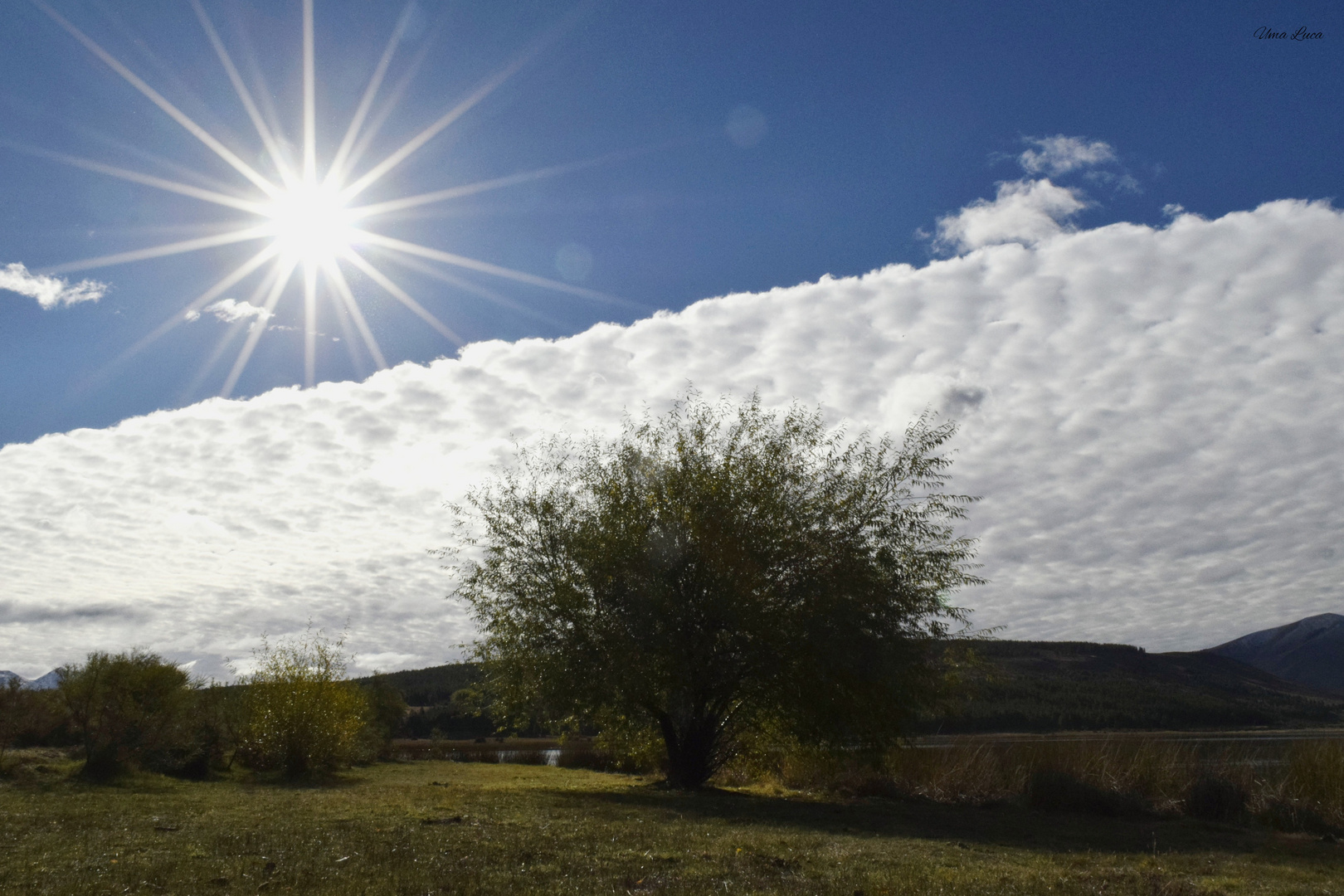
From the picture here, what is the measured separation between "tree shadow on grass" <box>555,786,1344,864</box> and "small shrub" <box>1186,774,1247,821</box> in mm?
921

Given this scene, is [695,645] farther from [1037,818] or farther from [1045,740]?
[1045,740]

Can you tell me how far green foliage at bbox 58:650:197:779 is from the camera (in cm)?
2581

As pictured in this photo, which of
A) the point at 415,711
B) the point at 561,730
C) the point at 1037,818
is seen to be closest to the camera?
the point at 1037,818

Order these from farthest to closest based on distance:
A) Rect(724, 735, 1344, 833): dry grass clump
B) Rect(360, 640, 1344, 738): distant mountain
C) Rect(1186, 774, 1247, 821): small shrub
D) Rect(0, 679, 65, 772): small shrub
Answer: Rect(360, 640, 1344, 738): distant mountain → Rect(0, 679, 65, 772): small shrub → Rect(1186, 774, 1247, 821): small shrub → Rect(724, 735, 1344, 833): dry grass clump

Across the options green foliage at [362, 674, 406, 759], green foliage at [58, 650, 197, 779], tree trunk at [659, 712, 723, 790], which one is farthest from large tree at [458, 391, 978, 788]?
green foliage at [362, 674, 406, 759]

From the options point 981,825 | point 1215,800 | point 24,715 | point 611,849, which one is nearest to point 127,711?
point 24,715

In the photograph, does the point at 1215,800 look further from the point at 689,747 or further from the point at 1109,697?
the point at 1109,697

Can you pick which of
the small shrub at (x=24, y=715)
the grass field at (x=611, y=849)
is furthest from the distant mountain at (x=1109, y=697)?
the small shrub at (x=24, y=715)

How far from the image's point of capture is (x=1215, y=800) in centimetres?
1831

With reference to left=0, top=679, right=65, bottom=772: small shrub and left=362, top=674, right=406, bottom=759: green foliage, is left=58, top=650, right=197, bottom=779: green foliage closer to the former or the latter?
left=0, top=679, right=65, bottom=772: small shrub

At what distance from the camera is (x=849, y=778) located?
74.0ft

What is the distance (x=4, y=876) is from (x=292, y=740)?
28031mm

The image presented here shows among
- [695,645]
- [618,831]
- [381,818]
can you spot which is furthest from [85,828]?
[695,645]

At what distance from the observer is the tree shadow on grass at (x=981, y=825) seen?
516 inches
